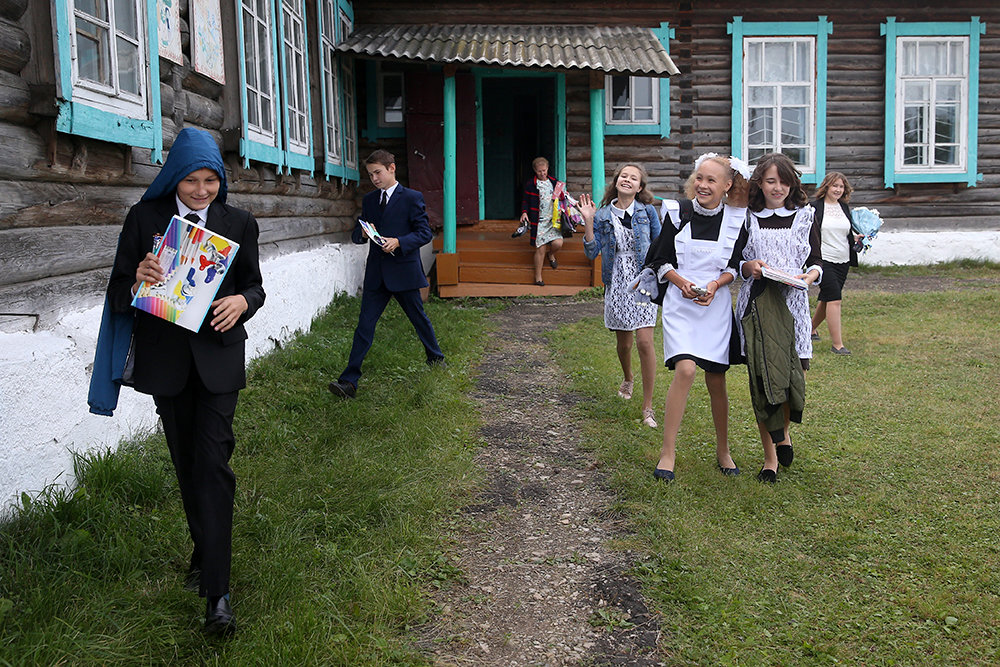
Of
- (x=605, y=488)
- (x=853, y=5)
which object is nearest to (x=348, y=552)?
(x=605, y=488)

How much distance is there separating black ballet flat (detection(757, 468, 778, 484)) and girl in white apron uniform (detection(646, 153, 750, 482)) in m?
0.14

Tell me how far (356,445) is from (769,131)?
443 inches

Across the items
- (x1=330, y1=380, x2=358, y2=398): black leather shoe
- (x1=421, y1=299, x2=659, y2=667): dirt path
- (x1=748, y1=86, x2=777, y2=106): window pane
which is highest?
(x1=748, y1=86, x2=777, y2=106): window pane

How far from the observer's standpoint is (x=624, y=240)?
20.2 feet

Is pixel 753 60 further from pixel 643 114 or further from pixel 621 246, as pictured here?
pixel 621 246

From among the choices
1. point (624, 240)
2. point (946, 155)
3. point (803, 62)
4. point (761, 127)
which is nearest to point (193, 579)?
point (624, 240)

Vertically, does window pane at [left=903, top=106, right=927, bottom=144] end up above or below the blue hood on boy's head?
above

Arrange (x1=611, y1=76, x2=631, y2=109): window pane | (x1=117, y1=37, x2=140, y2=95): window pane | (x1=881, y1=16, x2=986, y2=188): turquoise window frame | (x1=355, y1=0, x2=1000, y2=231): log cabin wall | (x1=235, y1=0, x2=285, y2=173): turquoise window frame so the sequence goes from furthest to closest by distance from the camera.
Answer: (x1=881, y1=16, x2=986, y2=188): turquoise window frame, (x1=611, y1=76, x2=631, y2=109): window pane, (x1=355, y1=0, x2=1000, y2=231): log cabin wall, (x1=235, y1=0, x2=285, y2=173): turquoise window frame, (x1=117, y1=37, x2=140, y2=95): window pane

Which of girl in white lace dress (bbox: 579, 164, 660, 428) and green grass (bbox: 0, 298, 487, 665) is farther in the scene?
girl in white lace dress (bbox: 579, 164, 660, 428)

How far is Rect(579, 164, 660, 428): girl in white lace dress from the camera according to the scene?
6.00m

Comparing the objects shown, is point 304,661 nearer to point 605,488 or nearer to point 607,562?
point 607,562

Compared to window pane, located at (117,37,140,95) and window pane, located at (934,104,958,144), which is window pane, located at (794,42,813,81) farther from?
window pane, located at (117,37,140,95)

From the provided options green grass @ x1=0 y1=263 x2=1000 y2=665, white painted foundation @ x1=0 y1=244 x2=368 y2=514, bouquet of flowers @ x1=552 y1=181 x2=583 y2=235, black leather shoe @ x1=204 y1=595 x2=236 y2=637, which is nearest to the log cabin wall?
bouquet of flowers @ x1=552 y1=181 x2=583 y2=235

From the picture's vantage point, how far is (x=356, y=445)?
16.3ft
